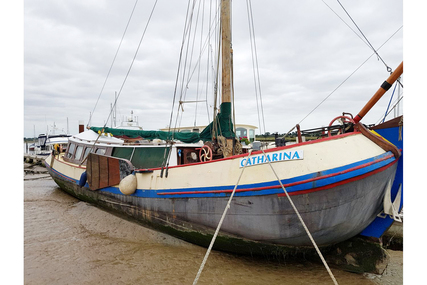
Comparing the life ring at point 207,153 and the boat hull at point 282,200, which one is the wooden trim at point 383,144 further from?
the life ring at point 207,153

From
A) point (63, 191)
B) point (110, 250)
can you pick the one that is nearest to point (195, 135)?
point (110, 250)

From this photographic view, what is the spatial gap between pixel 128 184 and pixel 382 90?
18.7ft

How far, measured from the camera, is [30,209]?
346 inches

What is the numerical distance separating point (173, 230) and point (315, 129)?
12.6 feet

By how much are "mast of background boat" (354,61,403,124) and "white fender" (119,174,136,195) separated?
5.14m

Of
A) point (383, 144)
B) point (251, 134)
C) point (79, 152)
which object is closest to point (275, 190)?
point (383, 144)

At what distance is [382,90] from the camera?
13.1 feet

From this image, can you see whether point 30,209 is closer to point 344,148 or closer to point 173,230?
point 173,230

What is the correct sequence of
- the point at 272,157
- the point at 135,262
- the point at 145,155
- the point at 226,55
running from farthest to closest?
1. the point at 145,155
2. the point at 226,55
3. the point at 135,262
4. the point at 272,157

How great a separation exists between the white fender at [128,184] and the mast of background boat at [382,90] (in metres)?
5.14

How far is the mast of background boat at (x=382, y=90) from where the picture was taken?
148 inches

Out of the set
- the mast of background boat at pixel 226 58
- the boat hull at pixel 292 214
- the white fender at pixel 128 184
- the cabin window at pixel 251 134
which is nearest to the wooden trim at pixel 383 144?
the boat hull at pixel 292 214

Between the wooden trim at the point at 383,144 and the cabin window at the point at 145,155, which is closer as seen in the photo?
the wooden trim at the point at 383,144

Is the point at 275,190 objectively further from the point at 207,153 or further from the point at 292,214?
the point at 207,153
